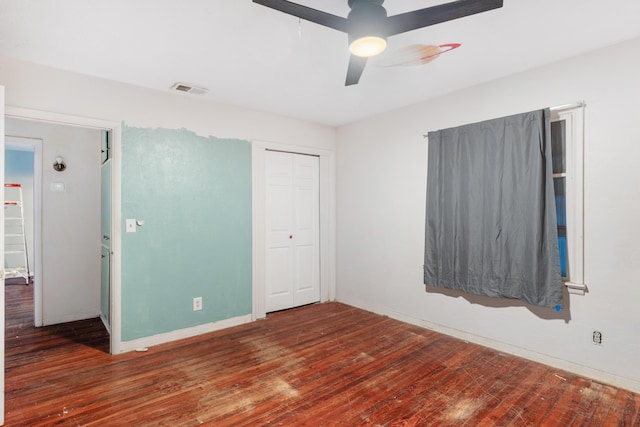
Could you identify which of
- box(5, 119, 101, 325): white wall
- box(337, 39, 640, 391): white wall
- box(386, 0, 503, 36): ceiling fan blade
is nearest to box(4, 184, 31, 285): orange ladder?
box(5, 119, 101, 325): white wall

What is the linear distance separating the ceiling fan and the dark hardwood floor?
7.20ft

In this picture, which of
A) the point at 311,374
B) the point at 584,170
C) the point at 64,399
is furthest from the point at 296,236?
the point at 584,170

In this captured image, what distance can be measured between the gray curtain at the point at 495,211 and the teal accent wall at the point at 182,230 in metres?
2.11

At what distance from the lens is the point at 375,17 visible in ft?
5.40

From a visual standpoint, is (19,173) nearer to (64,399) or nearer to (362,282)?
(64,399)

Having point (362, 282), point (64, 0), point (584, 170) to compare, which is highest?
point (64, 0)

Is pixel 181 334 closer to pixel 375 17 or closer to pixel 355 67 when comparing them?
pixel 355 67

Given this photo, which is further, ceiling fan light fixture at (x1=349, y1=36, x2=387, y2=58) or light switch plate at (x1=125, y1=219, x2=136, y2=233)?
light switch plate at (x1=125, y1=219, x2=136, y2=233)

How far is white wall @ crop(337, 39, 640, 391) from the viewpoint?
2373 millimetres

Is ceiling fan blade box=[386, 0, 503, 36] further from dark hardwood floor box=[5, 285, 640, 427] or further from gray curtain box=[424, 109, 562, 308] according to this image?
dark hardwood floor box=[5, 285, 640, 427]

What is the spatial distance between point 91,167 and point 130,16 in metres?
2.74

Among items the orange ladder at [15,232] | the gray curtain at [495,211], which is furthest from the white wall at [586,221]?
the orange ladder at [15,232]

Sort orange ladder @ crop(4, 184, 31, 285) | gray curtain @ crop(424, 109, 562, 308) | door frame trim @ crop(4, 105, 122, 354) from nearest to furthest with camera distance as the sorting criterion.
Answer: gray curtain @ crop(424, 109, 562, 308) < door frame trim @ crop(4, 105, 122, 354) < orange ladder @ crop(4, 184, 31, 285)

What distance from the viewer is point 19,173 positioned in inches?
250
